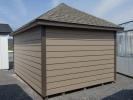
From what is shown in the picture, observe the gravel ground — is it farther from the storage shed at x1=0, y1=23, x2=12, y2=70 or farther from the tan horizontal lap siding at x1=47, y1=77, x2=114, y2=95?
the storage shed at x1=0, y1=23, x2=12, y2=70

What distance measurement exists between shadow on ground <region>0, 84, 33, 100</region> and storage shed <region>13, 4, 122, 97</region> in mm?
508

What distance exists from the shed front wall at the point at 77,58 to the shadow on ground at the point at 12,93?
0.97m

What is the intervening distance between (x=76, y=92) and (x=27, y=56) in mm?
2659

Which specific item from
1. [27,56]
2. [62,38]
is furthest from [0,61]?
[62,38]

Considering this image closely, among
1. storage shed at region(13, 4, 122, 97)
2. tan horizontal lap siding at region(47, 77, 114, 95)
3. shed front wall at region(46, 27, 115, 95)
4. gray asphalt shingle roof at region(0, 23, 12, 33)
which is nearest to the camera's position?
storage shed at region(13, 4, 122, 97)

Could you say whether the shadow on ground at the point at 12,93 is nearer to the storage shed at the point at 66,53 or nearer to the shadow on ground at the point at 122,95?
the storage shed at the point at 66,53

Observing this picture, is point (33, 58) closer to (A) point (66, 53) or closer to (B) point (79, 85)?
(A) point (66, 53)

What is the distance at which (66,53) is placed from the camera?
6781 millimetres

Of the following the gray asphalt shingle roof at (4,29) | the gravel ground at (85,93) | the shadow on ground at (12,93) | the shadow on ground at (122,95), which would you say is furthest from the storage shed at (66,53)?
the gray asphalt shingle roof at (4,29)

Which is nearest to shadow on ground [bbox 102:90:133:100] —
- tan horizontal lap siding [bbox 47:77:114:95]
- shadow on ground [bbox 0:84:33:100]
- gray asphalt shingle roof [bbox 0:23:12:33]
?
tan horizontal lap siding [bbox 47:77:114:95]

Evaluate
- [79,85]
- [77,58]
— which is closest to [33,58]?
[77,58]

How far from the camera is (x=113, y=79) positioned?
8562 millimetres

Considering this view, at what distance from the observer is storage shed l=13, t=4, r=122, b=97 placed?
6.34 metres

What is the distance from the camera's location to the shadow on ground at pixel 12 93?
6.54m
